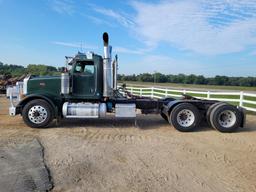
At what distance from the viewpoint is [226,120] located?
28.0 ft

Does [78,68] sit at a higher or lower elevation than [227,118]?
higher

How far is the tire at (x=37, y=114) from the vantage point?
842cm

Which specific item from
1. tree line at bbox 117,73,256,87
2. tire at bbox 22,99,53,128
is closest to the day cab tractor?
tire at bbox 22,99,53,128

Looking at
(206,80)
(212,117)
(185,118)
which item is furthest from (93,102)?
(206,80)

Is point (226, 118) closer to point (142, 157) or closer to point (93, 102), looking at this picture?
point (142, 157)

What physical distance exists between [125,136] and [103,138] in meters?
0.70

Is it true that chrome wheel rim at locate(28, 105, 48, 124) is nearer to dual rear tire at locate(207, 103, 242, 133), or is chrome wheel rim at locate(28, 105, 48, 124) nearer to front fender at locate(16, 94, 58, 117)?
front fender at locate(16, 94, 58, 117)

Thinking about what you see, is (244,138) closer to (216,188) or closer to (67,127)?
(216,188)

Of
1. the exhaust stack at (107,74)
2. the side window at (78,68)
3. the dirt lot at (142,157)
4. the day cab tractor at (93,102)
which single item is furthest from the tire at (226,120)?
the side window at (78,68)

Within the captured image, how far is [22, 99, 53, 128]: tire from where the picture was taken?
8.42 metres

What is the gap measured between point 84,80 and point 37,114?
1936 mm

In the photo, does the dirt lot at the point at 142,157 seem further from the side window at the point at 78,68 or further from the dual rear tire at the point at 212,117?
the side window at the point at 78,68

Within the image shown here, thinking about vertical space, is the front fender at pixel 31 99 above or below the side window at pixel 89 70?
below

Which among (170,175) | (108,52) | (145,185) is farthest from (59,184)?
(108,52)
